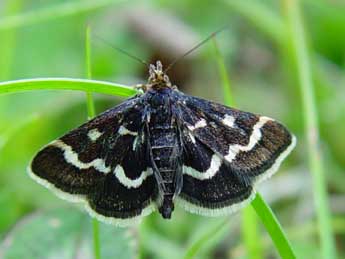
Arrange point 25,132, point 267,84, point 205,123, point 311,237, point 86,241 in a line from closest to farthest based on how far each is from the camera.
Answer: point 205,123 < point 86,241 < point 311,237 < point 25,132 < point 267,84

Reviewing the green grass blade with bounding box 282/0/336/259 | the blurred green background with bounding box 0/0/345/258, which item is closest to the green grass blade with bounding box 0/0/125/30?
the blurred green background with bounding box 0/0/345/258

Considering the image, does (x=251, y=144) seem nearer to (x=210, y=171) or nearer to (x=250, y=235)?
(x=210, y=171)

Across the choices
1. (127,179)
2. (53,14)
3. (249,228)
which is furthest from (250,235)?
(53,14)

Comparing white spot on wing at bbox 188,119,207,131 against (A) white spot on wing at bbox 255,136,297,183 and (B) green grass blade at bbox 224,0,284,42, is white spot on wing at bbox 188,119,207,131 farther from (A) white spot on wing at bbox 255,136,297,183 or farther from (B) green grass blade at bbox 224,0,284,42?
(B) green grass blade at bbox 224,0,284,42

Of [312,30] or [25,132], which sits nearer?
[25,132]

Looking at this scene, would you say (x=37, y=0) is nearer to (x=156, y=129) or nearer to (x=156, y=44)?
(x=156, y=44)

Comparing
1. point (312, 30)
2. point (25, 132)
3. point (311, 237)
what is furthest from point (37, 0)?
point (311, 237)

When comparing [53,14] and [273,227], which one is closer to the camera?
[273,227]
